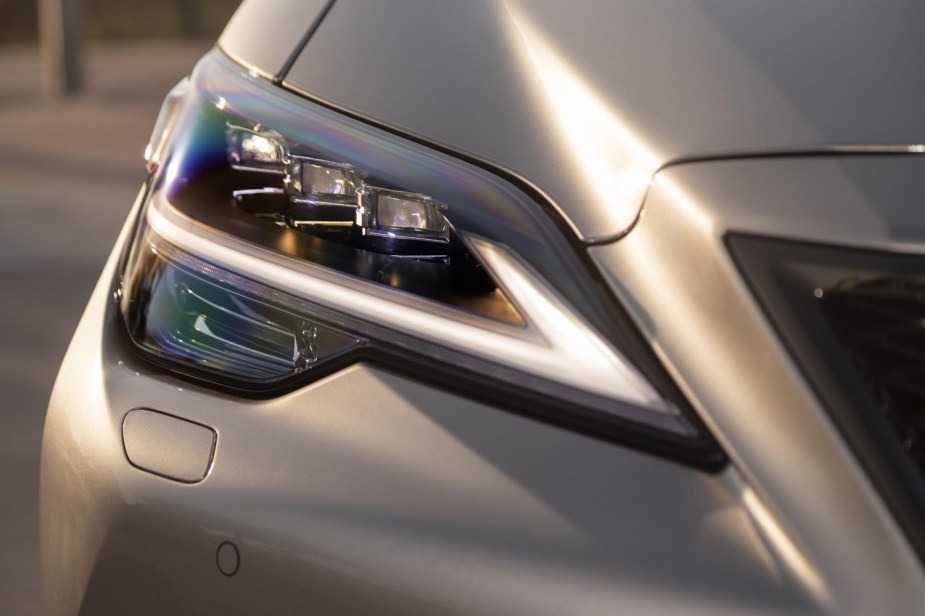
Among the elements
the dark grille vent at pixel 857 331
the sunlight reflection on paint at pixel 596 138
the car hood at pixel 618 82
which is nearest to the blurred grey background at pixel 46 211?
→ the car hood at pixel 618 82

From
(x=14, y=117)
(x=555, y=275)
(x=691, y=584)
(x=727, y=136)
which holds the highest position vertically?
(x=14, y=117)

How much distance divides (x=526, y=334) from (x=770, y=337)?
21 centimetres

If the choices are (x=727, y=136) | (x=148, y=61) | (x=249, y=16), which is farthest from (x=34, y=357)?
(x=148, y=61)

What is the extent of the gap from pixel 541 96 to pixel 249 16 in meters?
0.50

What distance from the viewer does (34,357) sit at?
438 cm

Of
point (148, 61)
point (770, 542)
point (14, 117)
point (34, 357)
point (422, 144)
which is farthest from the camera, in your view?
point (148, 61)

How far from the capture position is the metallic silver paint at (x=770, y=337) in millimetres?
1026

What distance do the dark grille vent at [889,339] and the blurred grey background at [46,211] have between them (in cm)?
212

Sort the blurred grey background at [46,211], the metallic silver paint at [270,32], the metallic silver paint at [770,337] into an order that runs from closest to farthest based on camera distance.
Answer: the metallic silver paint at [770,337] < the metallic silver paint at [270,32] < the blurred grey background at [46,211]

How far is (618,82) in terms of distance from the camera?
1.23 m

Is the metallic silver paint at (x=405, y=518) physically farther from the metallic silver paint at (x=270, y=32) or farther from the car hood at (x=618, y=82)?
the metallic silver paint at (x=270, y=32)

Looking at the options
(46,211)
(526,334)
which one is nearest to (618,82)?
(526,334)

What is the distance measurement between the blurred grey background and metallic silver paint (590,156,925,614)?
6.62ft

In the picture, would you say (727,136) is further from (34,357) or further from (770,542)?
(34,357)
